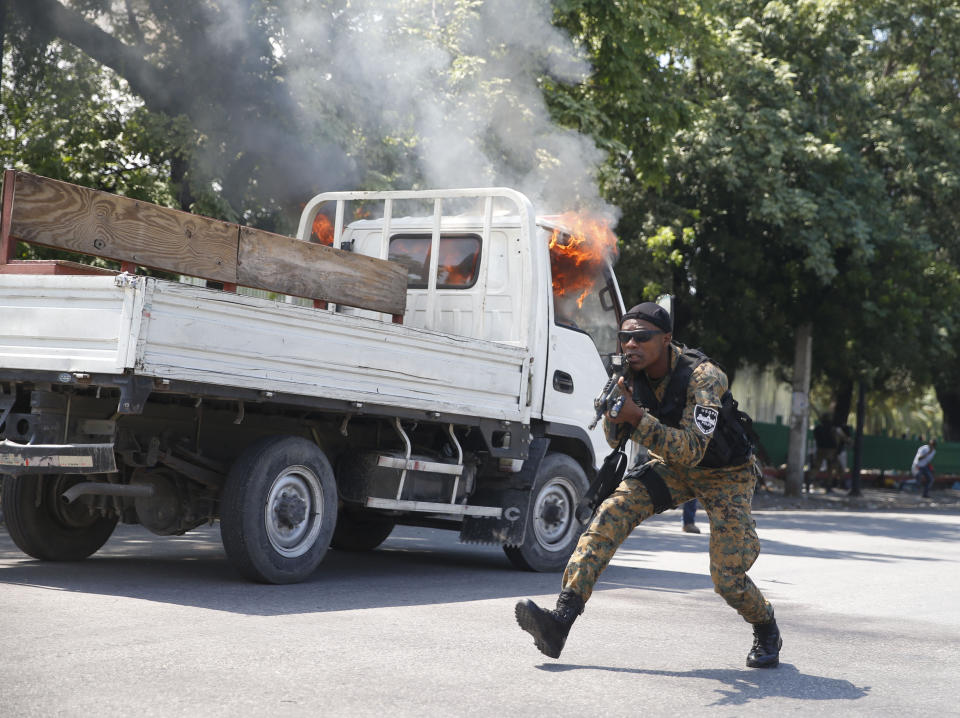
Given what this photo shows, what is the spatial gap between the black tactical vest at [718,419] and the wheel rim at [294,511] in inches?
108

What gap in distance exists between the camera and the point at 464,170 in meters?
14.6

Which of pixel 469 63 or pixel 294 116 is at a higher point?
pixel 469 63

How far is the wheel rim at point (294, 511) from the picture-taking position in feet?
23.9

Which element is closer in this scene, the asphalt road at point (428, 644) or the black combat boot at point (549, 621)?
the asphalt road at point (428, 644)

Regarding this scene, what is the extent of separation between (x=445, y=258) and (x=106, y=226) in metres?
3.22

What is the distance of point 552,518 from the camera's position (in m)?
9.32

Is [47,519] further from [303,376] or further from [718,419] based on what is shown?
[718,419]

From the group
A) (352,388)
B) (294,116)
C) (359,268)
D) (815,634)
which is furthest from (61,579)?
(294,116)

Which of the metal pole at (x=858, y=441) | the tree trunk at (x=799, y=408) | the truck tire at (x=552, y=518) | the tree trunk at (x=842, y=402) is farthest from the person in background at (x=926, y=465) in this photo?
the truck tire at (x=552, y=518)

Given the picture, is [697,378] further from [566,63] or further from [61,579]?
[566,63]

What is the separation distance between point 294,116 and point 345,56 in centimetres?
88

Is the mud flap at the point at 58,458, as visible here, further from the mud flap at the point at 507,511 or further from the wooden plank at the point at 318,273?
the mud flap at the point at 507,511

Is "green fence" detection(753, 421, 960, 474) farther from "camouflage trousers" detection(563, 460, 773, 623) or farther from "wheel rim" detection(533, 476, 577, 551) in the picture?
"camouflage trousers" detection(563, 460, 773, 623)

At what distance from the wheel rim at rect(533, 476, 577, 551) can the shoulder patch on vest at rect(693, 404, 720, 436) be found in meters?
4.17
